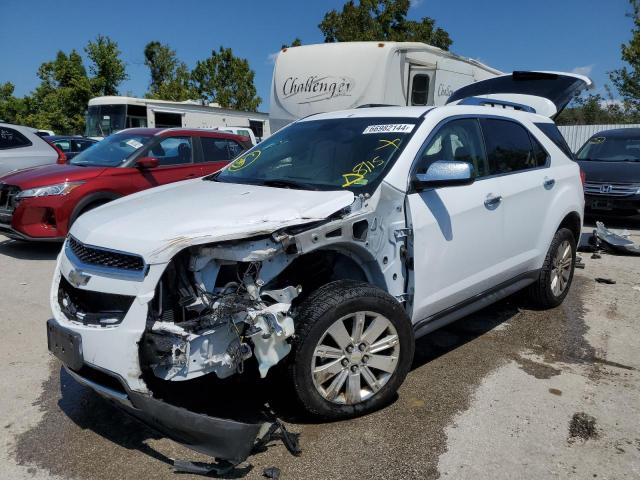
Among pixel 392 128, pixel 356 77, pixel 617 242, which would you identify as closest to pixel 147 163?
pixel 356 77

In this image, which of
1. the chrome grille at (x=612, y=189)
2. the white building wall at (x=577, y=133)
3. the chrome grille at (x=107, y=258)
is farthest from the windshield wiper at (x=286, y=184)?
the white building wall at (x=577, y=133)

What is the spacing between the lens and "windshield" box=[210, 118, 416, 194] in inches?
133

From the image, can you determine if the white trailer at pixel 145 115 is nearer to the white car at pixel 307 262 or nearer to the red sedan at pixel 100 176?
the red sedan at pixel 100 176

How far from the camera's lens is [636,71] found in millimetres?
22469

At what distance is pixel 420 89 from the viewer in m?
11.0

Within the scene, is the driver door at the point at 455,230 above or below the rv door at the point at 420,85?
below

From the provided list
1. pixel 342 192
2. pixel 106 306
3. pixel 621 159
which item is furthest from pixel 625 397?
pixel 621 159

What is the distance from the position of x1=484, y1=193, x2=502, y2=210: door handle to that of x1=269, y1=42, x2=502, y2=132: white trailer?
571 centimetres

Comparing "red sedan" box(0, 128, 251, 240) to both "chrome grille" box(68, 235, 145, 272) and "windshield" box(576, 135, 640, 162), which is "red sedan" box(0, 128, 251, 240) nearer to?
"chrome grille" box(68, 235, 145, 272)

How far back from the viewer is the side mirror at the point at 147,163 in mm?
7297

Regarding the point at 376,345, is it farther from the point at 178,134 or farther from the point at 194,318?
the point at 178,134

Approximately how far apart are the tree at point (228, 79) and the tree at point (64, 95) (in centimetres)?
748

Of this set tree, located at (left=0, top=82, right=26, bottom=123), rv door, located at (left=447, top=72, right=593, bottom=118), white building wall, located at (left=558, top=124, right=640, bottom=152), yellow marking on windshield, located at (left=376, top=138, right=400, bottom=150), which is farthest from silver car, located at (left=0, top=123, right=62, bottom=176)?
tree, located at (left=0, top=82, right=26, bottom=123)

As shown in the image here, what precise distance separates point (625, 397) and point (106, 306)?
318 centimetres
